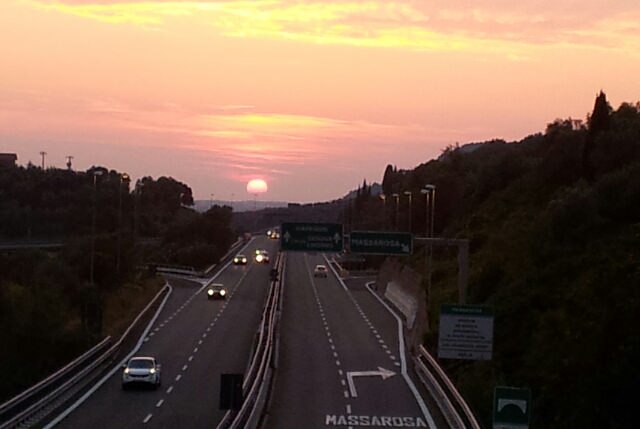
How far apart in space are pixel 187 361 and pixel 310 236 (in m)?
12.5

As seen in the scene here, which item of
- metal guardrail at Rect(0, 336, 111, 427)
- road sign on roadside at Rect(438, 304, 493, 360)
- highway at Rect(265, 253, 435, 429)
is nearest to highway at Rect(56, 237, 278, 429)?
metal guardrail at Rect(0, 336, 111, 427)

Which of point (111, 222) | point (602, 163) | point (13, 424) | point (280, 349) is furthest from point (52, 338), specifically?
point (111, 222)

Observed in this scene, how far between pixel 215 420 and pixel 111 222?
98334mm

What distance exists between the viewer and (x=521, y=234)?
69.8 m

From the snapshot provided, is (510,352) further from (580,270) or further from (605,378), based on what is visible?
(605,378)

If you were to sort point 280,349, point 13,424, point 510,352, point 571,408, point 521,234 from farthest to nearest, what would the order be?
point 521,234, point 280,349, point 510,352, point 571,408, point 13,424

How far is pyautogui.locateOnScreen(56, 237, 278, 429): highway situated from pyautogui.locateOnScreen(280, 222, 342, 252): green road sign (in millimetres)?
6466

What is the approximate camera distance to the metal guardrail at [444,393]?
33719mm

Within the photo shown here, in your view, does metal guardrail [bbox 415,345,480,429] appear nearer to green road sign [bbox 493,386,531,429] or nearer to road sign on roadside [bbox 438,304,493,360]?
road sign on roadside [bbox 438,304,493,360]

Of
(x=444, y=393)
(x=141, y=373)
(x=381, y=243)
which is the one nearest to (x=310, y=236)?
(x=381, y=243)

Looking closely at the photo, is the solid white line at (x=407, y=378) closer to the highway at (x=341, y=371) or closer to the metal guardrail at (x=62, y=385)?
the highway at (x=341, y=371)

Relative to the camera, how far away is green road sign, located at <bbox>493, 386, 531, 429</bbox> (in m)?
24.2

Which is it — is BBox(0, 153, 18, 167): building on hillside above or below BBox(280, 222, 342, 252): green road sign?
above

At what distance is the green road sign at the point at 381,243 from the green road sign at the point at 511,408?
20.4 meters
